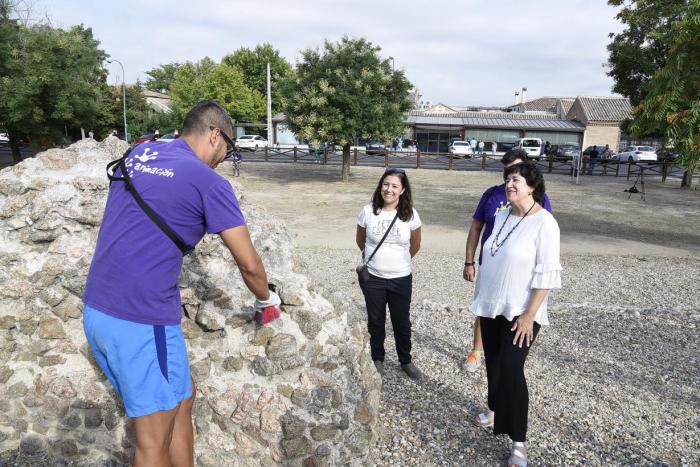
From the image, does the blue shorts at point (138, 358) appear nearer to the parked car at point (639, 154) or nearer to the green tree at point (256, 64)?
the parked car at point (639, 154)

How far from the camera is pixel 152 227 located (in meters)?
1.78

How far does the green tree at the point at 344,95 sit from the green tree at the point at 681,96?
429 inches

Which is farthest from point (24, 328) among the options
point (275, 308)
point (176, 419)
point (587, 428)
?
point (587, 428)

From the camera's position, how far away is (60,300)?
2.63 metres

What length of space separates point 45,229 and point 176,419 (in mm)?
1353

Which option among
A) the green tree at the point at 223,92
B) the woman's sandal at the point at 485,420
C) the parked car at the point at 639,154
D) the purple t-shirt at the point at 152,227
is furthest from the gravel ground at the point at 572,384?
the green tree at the point at 223,92

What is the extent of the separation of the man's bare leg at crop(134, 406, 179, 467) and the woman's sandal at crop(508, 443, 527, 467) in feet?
6.27

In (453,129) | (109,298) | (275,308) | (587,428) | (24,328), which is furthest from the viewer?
(453,129)

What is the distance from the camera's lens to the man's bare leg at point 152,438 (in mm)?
1915

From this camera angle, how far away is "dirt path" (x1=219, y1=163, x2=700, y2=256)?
9.43 meters

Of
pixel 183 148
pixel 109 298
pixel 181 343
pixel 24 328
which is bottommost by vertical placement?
pixel 24 328

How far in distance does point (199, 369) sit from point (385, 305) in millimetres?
1596

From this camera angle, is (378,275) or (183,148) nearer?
(183,148)

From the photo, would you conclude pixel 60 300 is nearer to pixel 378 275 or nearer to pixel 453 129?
pixel 378 275
